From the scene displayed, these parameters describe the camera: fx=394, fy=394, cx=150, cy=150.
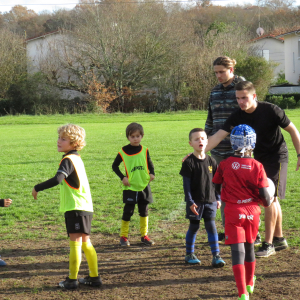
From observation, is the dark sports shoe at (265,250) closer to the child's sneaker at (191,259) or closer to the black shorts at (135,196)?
the child's sneaker at (191,259)

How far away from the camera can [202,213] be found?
14.9 feet

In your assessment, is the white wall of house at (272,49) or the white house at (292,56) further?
the white wall of house at (272,49)

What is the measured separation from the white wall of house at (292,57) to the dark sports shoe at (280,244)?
49.7 m

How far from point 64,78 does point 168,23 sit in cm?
1297

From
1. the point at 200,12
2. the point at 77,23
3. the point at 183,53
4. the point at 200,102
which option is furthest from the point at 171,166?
the point at 200,12

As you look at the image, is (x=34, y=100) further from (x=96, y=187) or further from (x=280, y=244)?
(x=280, y=244)

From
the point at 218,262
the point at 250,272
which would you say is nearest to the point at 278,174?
the point at 218,262

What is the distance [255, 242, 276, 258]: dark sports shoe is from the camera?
467 cm

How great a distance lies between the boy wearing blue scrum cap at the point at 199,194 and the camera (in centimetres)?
439

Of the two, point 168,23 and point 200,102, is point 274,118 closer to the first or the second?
point 200,102

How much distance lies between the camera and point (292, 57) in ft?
168

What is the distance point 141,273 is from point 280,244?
1.88 metres

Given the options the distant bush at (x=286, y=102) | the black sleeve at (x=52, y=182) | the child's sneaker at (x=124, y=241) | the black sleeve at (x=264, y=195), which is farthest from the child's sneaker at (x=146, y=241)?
the distant bush at (x=286, y=102)

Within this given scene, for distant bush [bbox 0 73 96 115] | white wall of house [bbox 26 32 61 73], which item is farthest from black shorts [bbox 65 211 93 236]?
white wall of house [bbox 26 32 61 73]
